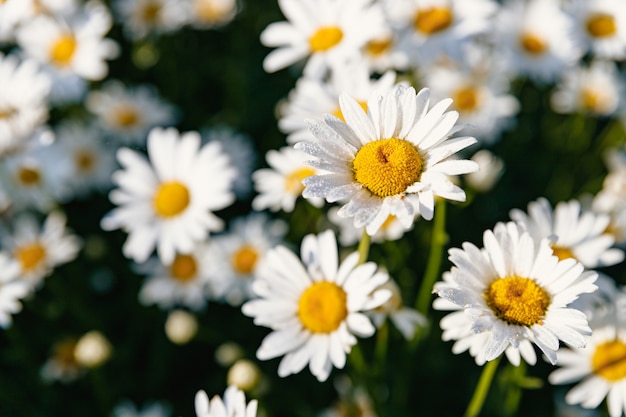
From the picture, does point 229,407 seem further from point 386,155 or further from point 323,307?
point 386,155

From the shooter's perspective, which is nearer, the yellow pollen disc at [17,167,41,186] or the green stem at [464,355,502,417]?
the green stem at [464,355,502,417]

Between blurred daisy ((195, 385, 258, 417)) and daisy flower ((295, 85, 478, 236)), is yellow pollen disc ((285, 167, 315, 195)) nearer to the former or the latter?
daisy flower ((295, 85, 478, 236))

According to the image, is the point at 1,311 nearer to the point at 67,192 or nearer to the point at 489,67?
the point at 67,192

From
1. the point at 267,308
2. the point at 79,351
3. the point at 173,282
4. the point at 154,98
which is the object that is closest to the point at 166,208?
the point at 173,282

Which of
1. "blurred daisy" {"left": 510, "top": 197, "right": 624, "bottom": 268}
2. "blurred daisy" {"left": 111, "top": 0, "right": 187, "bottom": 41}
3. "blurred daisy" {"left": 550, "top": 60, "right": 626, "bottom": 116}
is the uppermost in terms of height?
"blurred daisy" {"left": 111, "top": 0, "right": 187, "bottom": 41}

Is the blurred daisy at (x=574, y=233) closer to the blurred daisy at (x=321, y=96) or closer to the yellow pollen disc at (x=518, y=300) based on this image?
the yellow pollen disc at (x=518, y=300)

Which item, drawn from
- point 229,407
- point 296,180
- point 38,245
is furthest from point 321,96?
point 38,245

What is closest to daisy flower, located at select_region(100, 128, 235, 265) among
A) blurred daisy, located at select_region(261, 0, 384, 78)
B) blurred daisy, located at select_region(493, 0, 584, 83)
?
blurred daisy, located at select_region(261, 0, 384, 78)

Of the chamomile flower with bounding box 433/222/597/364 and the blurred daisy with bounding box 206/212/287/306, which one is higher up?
the chamomile flower with bounding box 433/222/597/364
